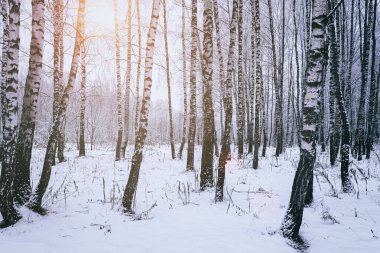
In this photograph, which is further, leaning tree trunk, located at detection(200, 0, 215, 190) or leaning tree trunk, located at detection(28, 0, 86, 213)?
leaning tree trunk, located at detection(200, 0, 215, 190)

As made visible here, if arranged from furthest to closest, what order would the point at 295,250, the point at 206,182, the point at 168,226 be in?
the point at 206,182, the point at 168,226, the point at 295,250

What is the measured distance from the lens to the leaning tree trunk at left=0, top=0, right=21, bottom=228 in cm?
413

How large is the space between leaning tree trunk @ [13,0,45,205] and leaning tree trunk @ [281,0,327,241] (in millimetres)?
4620

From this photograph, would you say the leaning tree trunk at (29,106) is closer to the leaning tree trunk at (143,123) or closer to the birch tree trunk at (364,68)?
the leaning tree trunk at (143,123)

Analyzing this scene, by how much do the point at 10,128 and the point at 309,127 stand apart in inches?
179

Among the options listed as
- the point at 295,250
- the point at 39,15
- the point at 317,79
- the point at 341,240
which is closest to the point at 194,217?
the point at 295,250

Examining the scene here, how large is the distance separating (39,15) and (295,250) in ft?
19.2

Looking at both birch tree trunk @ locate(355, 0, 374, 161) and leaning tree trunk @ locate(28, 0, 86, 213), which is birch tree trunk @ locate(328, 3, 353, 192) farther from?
leaning tree trunk @ locate(28, 0, 86, 213)

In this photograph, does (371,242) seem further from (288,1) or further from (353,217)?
(288,1)

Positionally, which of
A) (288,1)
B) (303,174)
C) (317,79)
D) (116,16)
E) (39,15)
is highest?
(288,1)

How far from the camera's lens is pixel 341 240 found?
3926mm

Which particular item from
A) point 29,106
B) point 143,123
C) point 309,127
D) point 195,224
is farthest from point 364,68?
point 29,106

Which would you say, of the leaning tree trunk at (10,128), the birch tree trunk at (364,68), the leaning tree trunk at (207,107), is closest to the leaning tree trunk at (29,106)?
the leaning tree trunk at (10,128)

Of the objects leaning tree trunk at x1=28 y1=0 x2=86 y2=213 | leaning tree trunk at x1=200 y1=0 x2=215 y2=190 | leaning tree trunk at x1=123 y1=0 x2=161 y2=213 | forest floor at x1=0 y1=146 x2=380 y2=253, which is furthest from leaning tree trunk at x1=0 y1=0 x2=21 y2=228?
leaning tree trunk at x1=200 y1=0 x2=215 y2=190
